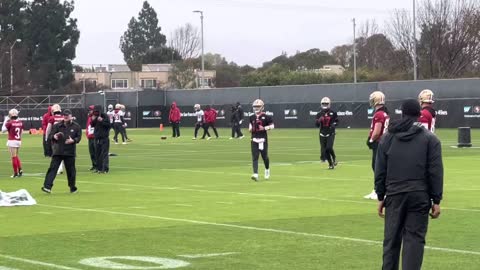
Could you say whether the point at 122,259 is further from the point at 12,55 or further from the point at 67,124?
the point at 12,55

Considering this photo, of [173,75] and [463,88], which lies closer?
[463,88]

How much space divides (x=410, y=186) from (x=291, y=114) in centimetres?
6030

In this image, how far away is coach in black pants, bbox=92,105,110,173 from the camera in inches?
1130

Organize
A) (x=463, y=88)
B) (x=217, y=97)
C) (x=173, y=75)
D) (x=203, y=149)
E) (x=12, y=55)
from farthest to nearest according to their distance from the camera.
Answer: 1. (x=173, y=75)
2. (x=12, y=55)
3. (x=217, y=97)
4. (x=463, y=88)
5. (x=203, y=149)

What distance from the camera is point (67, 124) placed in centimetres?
2195

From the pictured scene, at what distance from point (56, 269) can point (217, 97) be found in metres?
66.7

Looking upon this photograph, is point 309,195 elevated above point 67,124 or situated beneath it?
situated beneath

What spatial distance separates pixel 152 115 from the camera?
8088 cm

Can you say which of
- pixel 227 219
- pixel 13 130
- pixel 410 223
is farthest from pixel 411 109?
pixel 13 130

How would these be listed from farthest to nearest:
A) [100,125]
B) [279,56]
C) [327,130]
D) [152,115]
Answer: [279,56] → [152,115] → [100,125] → [327,130]

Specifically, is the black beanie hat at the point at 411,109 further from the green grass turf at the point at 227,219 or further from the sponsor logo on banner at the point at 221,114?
the sponsor logo on banner at the point at 221,114

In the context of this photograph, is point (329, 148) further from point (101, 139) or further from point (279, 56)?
point (279, 56)

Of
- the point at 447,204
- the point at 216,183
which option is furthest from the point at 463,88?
the point at 447,204

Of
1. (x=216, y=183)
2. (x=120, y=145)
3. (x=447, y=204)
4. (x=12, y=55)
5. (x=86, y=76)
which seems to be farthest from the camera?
(x=86, y=76)
